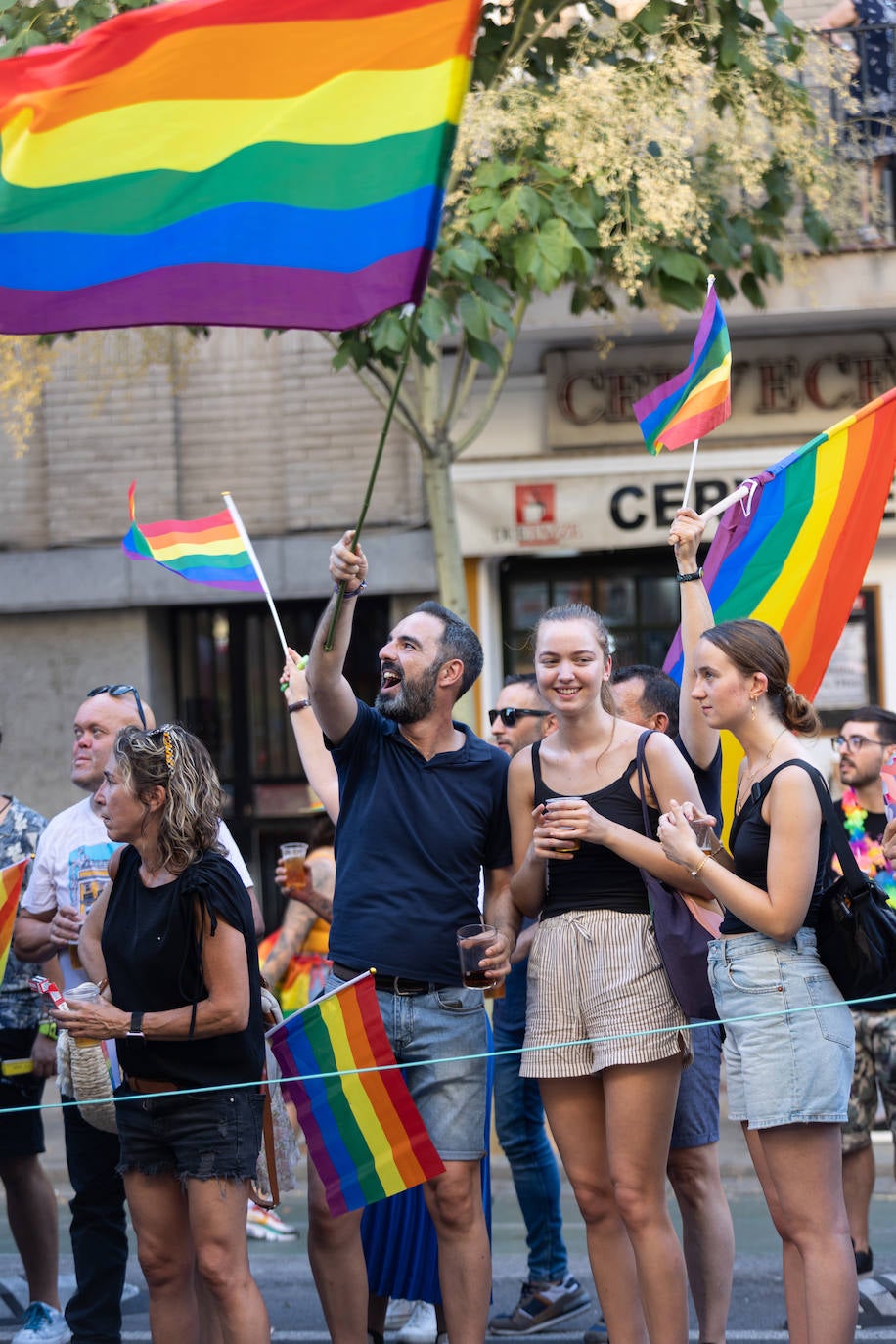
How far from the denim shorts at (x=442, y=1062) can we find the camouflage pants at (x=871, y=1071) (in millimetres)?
1795

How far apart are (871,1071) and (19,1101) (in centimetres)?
310

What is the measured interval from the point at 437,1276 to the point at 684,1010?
54.8 inches

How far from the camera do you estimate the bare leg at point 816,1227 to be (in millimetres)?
4273

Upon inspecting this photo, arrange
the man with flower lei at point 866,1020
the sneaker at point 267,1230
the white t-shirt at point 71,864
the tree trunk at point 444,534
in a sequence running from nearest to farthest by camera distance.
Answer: the white t-shirt at point 71,864, the man with flower lei at point 866,1020, the sneaker at point 267,1230, the tree trunk at point 444,534

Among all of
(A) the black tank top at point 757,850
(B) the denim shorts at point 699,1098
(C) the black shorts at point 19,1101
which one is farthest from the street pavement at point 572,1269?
(A) the black tank top at point 757,850

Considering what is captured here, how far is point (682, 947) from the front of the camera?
182 inches

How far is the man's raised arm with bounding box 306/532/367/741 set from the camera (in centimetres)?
467

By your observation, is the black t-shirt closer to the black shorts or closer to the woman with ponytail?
the woman with ponytail

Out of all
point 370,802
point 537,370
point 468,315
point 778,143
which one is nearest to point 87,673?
point 537,370

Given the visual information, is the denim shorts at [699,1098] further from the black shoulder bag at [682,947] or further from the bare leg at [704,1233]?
the black shoulder bag at [682,947]

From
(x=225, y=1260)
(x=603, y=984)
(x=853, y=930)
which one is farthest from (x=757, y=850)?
(x=225, y=1260)

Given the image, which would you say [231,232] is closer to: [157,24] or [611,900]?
[157,24]

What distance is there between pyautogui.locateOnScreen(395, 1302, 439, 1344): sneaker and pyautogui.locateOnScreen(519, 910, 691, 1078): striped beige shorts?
61.5 inches

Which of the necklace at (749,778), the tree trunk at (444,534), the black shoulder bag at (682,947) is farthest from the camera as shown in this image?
the tree trunk at (444,534)
